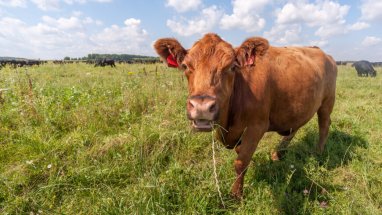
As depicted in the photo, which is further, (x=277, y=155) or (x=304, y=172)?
(x=277, y=155)

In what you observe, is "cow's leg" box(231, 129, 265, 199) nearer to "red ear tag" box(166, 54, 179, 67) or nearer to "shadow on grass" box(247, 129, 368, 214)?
"shadow on grass" box(247, 129, 368, 214)

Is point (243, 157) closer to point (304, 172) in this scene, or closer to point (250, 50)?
point (304, 172)

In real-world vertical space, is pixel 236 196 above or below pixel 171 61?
below

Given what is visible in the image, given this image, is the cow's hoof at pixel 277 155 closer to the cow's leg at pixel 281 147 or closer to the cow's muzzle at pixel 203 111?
the cow's leg at pixel 281 147

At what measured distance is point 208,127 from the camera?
7.89 ft

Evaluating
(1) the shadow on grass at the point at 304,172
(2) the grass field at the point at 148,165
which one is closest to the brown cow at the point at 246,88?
(1) the shadow on grass at the point at 304,172

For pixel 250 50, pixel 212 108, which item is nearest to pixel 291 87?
pixel 250 50

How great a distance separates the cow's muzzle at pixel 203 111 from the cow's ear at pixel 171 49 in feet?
2.98

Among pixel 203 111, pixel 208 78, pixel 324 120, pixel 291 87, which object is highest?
pixel 208 78

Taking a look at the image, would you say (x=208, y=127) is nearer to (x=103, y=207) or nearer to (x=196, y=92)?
(x=196, y=92)

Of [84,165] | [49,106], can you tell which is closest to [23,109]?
[49,106]

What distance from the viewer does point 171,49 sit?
3178mm

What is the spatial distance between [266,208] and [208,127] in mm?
1219

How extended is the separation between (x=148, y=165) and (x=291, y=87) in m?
2.31
